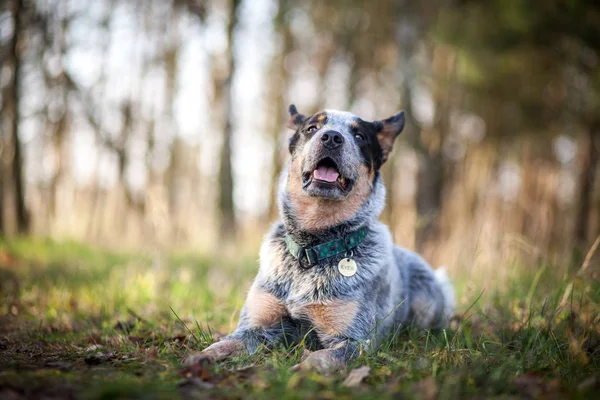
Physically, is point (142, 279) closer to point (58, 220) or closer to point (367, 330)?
point (367, 330)

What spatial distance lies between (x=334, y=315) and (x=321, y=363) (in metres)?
0.58

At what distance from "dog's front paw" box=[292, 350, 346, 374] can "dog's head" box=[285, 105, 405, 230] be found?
1.10 metres

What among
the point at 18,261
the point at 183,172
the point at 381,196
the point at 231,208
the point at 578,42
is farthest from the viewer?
the point at 183,172

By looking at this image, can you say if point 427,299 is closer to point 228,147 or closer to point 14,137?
point 228,147

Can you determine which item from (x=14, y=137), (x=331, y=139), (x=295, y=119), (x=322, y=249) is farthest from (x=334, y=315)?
(x=14, y=137)

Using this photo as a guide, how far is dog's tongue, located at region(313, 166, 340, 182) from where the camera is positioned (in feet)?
12.6

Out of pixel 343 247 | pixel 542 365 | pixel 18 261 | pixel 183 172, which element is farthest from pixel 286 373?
pixel 183 172

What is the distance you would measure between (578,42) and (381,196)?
27.9 ft

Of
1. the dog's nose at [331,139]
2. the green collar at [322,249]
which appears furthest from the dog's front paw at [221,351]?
the dog's nose at [331,139]

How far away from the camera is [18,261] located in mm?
7824

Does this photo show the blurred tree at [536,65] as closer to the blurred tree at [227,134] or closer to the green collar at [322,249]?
the blurred tree at [227,134]

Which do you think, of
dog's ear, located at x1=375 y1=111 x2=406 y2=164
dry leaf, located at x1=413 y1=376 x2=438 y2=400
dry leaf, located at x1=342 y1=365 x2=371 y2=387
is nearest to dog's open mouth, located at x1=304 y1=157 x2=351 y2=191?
dog's ear, located at x1=375 y1=111 x2=406 y2=164

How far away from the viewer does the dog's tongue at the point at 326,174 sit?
12.6 feet

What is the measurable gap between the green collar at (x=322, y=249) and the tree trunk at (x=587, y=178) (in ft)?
37.3
